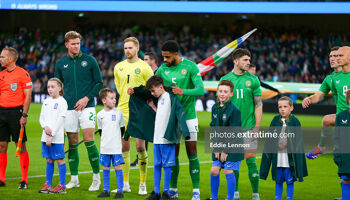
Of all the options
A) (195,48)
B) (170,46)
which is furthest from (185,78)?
(195,48)

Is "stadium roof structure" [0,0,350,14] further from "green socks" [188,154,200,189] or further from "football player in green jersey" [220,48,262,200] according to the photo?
"green socks" [188,154,200,189]

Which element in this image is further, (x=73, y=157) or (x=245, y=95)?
(x=73, y=157)

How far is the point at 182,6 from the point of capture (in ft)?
102

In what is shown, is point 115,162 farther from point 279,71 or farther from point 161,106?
point 279,71

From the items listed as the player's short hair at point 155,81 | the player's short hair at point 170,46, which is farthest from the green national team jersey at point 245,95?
the player's short hair at point 155,81

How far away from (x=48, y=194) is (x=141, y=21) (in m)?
29.7

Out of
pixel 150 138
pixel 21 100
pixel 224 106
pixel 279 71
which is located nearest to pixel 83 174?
pixel 21 100

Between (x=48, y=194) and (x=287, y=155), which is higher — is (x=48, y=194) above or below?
below

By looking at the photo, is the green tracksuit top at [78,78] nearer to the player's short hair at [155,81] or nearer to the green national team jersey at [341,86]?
the player's short hair at [155,81]

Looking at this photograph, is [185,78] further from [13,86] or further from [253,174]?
[13,86]

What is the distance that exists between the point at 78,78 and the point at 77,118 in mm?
586

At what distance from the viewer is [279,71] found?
30.0m

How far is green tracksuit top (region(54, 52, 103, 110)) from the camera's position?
809 centimetres

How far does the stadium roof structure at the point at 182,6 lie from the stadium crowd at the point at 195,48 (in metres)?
1.90
